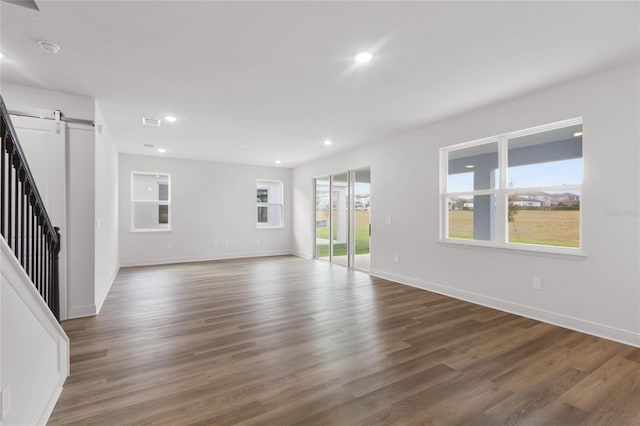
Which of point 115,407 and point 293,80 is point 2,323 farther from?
point 293,80

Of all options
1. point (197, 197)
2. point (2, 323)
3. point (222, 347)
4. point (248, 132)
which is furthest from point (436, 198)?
point (197, 197)

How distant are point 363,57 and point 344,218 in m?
4.95

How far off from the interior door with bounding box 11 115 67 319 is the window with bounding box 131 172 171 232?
3.83 m

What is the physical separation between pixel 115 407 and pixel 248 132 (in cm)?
414

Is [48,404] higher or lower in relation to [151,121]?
lower

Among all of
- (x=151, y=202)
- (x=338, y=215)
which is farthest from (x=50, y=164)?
(x=338, y=215)

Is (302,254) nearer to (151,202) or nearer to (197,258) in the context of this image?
(197,258)

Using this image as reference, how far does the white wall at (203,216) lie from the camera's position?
22.6 ft

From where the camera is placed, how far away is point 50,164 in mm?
3297

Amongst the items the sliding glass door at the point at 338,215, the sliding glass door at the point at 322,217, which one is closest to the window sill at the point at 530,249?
the sliding glass door at the point at 338,215

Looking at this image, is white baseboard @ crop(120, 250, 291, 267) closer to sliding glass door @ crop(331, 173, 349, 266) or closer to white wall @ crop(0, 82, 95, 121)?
sliding glass door @ crop(331, 173, 349, 266)

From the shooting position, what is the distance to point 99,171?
12.6 ft

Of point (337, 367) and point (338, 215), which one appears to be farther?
point (338, 215)

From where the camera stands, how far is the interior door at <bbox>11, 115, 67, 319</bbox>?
10.5 ft
